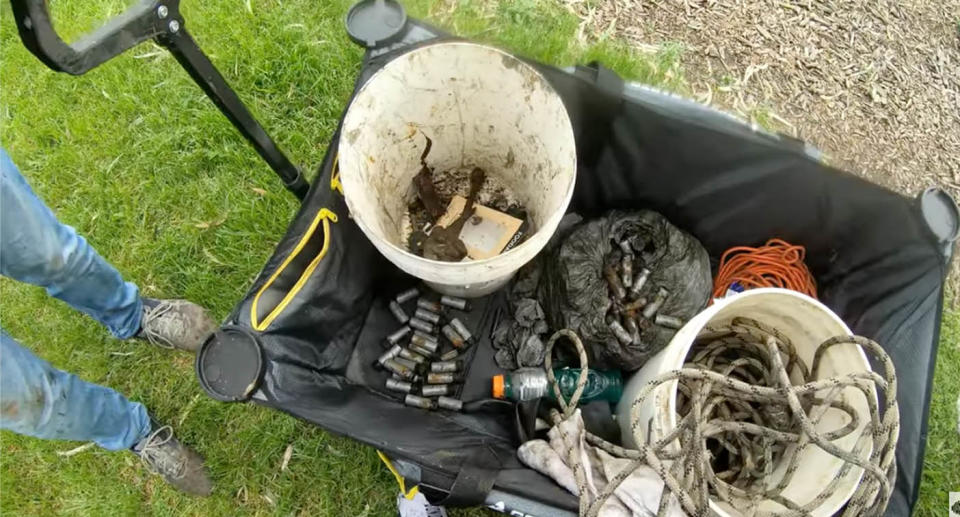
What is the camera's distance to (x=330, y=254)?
1.63 meters

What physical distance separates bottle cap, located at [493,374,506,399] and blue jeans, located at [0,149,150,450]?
1.00m

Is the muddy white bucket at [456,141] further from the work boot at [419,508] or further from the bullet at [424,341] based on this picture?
the work boot at [419,508]

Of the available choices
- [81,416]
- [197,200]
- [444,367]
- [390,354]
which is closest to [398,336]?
[390,354]

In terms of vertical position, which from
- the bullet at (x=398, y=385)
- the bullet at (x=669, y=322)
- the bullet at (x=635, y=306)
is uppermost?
the bullet at (x=398, y=385)

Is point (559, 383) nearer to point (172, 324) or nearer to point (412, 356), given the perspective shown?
point (412, 356)

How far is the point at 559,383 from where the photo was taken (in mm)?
1771

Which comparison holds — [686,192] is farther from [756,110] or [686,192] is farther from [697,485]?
[697,485]

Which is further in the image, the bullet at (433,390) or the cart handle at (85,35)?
the bullet at (433,390)

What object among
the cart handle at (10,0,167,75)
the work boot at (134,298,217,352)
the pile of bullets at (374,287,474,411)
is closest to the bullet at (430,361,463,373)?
the pile of bullets at (374,287,474,411)

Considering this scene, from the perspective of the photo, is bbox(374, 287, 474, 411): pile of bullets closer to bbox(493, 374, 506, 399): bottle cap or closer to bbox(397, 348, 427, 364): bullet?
bbox(397, 348, 427, 364): bullet

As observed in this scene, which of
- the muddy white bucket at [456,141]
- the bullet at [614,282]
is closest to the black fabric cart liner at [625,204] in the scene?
the muddy white bucket at [456,141]

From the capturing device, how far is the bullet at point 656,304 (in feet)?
5.80

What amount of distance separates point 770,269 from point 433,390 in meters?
1.01

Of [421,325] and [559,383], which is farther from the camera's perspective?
[421,325]
